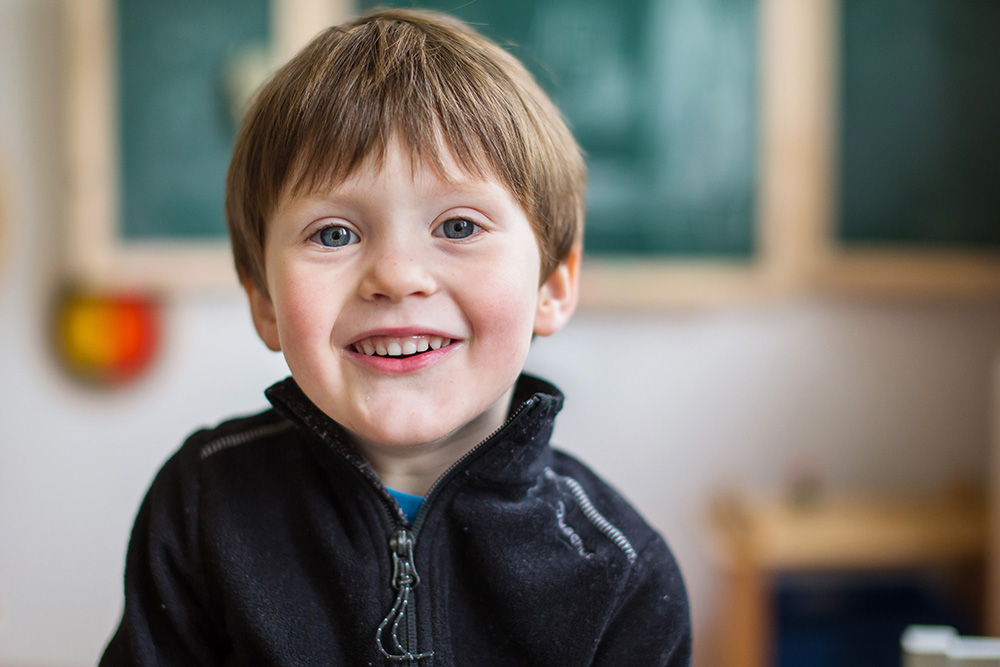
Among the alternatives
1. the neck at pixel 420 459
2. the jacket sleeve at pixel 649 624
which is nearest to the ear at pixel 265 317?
the neck at pixel 420 459

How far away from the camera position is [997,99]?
191 centimetres

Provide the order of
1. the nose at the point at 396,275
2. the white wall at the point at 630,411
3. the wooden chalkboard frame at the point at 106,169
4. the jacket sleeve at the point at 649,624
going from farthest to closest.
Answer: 1. the white wall at the point at 630,411
2. the wooden chalkboard frame at the point at 106,169
3. the jacket sleeve at the point at 649,624
4. the nose at the point at 396,275

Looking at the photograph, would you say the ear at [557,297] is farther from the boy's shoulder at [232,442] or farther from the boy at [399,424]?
the boy's shoulder at [232,442]

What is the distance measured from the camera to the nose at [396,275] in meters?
0.54

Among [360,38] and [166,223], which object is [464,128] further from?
[166,223]

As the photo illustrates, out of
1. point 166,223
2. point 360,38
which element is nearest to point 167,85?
point 166,223

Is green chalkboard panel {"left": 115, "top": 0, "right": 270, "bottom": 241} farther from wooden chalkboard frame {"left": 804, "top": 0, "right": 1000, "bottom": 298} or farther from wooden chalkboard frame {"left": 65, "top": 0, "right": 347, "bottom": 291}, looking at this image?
wooden chalkboard frame {"left": 804, "top": 0, "right": 1000, "bottom": 298}

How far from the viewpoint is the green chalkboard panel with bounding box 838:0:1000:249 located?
6.17 feet

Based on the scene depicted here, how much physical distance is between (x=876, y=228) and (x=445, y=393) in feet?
5.45

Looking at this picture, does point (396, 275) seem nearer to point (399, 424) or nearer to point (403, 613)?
point (399, 424)

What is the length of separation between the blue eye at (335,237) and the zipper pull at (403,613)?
0.22m

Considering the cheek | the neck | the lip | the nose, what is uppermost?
the nose

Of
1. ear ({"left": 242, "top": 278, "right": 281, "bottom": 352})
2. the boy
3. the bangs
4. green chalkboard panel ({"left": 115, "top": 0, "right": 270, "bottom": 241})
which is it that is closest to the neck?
the boy

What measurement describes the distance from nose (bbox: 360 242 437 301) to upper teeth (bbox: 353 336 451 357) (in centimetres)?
3
